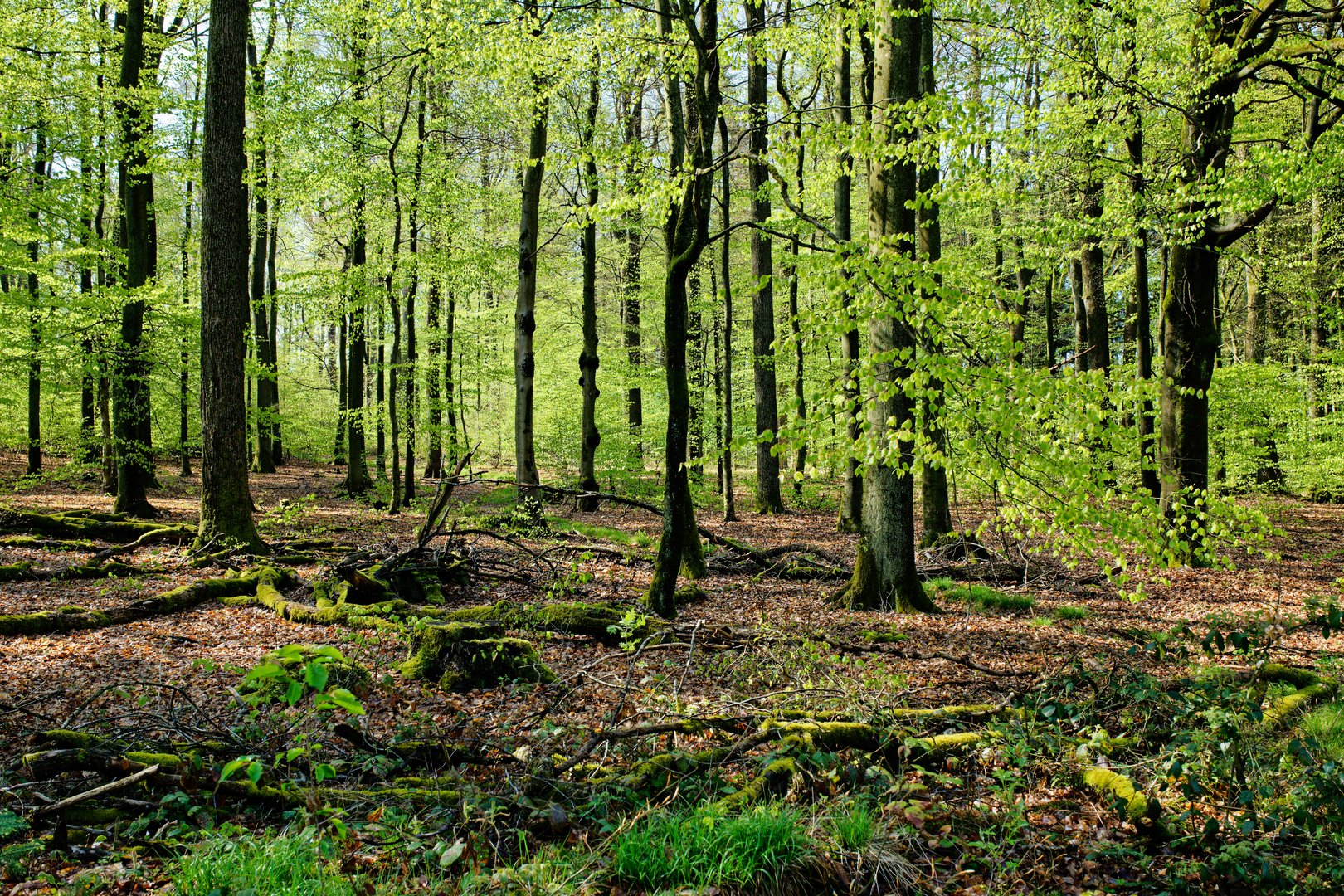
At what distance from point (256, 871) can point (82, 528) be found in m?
9.54

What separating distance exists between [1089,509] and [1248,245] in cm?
1982

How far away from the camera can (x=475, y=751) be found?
4.22 metres

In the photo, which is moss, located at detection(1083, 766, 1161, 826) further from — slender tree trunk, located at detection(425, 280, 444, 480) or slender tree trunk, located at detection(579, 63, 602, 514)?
slender tree trunk, located at detection(579, 63, 602, 514)

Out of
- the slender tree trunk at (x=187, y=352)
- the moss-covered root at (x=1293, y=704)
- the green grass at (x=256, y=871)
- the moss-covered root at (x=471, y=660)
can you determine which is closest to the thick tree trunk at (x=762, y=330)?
the moss-covered root at (x=471, y=660)

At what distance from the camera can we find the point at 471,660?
5562 mm

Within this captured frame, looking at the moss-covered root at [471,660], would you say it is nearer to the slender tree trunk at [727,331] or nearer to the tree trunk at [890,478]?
the tree trunk at [890,478]

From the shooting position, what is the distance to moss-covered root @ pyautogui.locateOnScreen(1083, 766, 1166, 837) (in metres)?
3.45

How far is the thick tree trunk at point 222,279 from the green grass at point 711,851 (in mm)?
7685

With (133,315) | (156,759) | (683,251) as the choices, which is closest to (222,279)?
(133,315)

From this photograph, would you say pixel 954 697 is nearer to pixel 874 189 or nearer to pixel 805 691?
pixel 805 691

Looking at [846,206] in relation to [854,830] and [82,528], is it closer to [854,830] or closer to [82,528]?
[854,830]

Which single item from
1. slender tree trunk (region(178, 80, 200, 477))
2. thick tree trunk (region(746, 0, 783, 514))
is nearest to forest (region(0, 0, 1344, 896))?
thick tree trunk (region(746, 0, 783, 514))

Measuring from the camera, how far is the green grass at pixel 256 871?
251cm

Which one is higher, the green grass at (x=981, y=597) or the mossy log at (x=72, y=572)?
the mossy log at (x=72, y=572)
